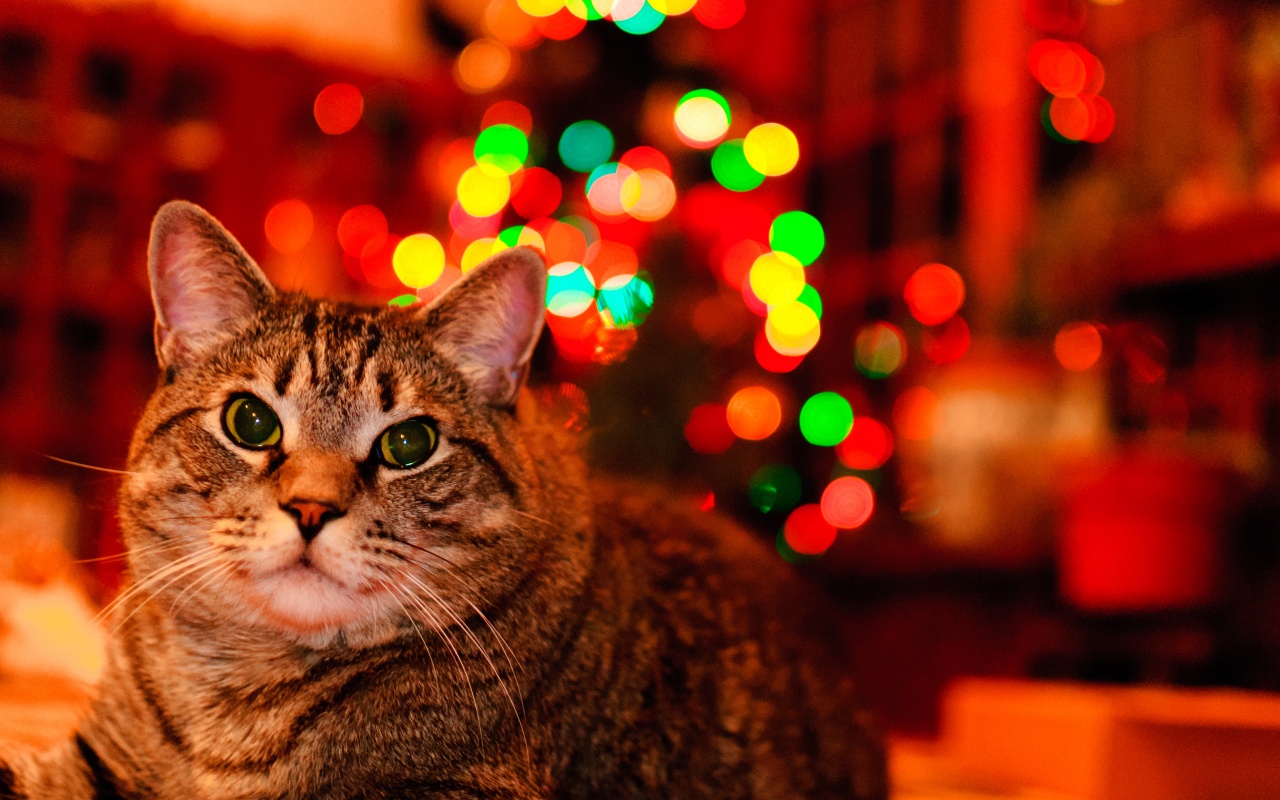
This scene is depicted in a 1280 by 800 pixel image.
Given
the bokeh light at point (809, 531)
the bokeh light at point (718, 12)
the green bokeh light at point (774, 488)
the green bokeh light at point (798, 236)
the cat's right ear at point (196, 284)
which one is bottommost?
the bokeh light at point (809, 531)

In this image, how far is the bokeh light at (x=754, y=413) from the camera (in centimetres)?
294

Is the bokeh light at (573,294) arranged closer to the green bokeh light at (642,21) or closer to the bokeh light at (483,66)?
the green bokeh light at (642,21)

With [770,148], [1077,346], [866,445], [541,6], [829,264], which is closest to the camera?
[1077,346]

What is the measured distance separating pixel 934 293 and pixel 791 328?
0.46 m

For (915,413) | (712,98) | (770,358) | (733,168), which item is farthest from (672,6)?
(915,413)

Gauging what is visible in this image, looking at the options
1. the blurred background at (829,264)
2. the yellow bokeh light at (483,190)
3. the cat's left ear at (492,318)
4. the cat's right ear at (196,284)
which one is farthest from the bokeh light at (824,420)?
the cat's right ear at (196,284)

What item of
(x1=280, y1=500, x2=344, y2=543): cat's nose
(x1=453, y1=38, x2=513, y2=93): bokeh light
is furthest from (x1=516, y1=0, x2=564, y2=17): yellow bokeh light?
(x1=280, y1=500, x2=344, y2=543): cat's nose

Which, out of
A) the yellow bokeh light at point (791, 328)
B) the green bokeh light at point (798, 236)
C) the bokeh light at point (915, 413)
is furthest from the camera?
the green bokeh light at point (798, 236)

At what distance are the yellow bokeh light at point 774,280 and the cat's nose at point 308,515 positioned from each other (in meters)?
2.49

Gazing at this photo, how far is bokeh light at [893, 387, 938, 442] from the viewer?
285cm

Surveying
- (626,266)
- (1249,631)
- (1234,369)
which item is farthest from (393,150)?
(1249,631)

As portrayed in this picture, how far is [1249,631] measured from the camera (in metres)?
2.21

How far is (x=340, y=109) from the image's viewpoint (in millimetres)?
3719

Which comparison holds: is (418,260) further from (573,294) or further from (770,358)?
(770,358)
